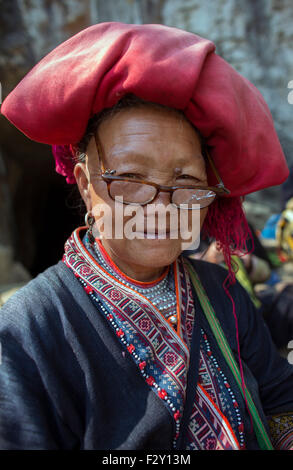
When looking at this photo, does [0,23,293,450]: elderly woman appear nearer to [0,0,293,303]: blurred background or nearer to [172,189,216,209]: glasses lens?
[172,189,216,209]: glasses lens

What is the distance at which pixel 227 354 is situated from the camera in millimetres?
1165

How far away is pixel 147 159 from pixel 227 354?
692 millimetres

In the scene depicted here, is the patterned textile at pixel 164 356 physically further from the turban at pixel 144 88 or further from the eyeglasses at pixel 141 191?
the turban at pixel 144 88

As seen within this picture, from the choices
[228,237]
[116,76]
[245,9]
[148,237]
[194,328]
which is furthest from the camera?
[245,9]

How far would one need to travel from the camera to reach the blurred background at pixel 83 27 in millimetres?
4285

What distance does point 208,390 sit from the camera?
107 cm

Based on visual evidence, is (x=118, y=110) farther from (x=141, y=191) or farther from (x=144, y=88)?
(x=141, y=191)

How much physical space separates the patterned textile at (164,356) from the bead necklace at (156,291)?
0.03 metres

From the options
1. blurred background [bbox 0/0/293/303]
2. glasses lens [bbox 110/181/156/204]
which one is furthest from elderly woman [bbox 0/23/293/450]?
blurred background [bbox 0/0/293/303]

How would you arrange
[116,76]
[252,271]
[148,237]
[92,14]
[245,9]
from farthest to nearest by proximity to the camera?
[245,9]
[92,14]
[252,271]
[148,237]
[116,76]

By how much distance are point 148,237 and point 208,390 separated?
0.51m

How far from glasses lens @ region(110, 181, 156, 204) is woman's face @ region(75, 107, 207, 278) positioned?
1.0 inches

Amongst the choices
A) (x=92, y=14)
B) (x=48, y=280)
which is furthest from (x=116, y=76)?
(x=92, y=14)
